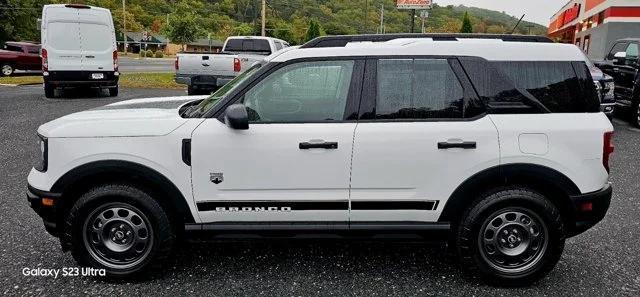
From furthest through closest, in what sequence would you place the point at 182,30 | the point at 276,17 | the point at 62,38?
the point at 276,17
the point at 182,30
the point at 62,38

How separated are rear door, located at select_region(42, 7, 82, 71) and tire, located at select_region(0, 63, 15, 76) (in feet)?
34.7

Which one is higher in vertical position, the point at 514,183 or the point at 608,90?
the point at 608,90

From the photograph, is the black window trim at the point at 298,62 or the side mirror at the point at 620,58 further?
the side mirror at the point at 620,58

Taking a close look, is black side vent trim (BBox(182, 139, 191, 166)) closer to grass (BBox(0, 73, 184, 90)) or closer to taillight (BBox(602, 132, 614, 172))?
taillight (BBox(602, 132, 614, 172))

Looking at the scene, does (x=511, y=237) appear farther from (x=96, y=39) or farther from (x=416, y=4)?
(x=416, y=4)

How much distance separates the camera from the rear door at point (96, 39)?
1373 cm

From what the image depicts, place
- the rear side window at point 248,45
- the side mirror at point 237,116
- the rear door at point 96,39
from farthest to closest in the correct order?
the rear side window at point 248,45, the rear door at point 96,39, the side mirror at point 237,116

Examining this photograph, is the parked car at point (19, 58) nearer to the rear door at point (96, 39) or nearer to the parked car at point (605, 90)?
the rear door at point (96, 39)

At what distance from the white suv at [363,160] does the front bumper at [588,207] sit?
0.01 meters

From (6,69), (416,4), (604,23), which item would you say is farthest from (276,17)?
(6,69)

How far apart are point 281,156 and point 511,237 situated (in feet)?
5.77

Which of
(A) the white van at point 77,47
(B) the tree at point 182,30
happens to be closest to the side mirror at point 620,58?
(A) the white van at point 77,47

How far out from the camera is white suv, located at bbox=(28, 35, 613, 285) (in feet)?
11.4

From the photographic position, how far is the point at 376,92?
11.8 feet
